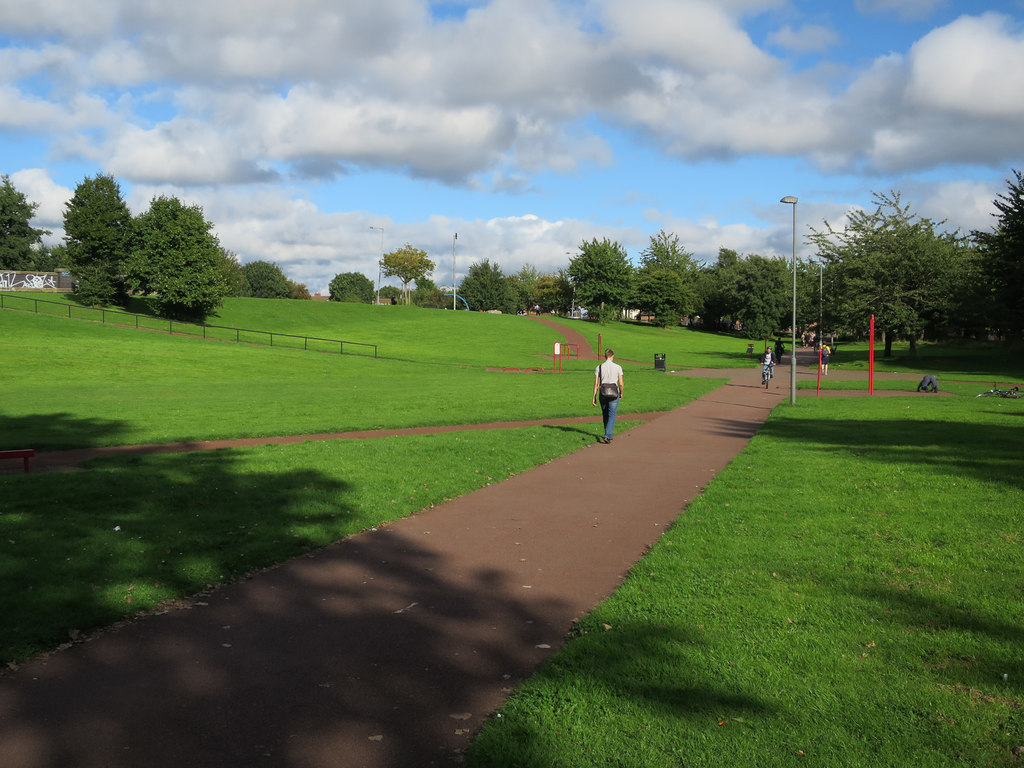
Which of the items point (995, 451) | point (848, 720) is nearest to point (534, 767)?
point (848, 720)

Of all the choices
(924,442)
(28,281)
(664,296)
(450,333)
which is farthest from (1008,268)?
(28,281)

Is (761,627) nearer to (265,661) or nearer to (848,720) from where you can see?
(848,720)

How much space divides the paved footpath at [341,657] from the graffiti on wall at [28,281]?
255ft

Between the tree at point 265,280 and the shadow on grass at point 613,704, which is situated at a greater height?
the tree at point 265,280

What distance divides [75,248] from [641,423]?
2362 inches

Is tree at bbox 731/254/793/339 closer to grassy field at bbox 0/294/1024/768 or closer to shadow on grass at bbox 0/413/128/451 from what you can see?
grassy field at bbox 0/294/1024/768

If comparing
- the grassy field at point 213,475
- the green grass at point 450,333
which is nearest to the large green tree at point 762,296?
the green grass at point 450,333

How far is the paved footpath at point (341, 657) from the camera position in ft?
12.5

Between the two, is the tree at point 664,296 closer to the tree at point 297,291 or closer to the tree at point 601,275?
the tree at point 601,275

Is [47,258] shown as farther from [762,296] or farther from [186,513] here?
[186,513]

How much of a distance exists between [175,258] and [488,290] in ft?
212

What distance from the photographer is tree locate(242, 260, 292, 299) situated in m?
130

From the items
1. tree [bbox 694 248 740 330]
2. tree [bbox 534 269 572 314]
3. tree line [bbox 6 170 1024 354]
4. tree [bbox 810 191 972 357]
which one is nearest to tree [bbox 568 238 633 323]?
tree line [bbox 6 170 1024 354]

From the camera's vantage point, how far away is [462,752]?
3.72 metres
